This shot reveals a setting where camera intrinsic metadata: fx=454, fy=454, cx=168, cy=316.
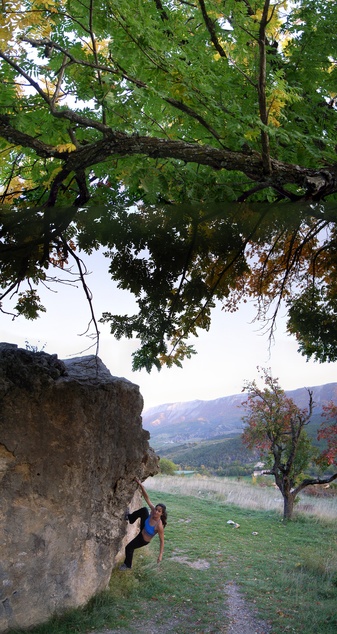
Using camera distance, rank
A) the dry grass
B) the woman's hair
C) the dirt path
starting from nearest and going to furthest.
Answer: the dirt path, the woman's hair, the dry grass

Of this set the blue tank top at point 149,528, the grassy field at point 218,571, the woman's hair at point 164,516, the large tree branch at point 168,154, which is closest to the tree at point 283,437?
the grassy field at point 218,571

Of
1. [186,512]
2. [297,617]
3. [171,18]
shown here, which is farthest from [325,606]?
[171,18]

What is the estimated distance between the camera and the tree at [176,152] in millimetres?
3203

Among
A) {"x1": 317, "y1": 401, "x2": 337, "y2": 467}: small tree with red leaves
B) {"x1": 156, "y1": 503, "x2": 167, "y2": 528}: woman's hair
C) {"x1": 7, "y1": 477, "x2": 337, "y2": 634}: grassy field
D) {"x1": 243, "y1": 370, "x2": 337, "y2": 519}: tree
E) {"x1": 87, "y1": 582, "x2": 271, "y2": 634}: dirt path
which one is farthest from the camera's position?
{"x1": 156, "y1": 503, "x2": 167, "y2": 528}: woman's hair

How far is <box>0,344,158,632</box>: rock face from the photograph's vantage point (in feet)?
8.76

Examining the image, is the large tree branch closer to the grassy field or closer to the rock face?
the rock face

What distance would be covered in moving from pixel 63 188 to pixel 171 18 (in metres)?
2.42

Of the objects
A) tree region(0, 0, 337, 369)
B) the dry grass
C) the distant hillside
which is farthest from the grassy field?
tree region(0, 0, 337, 369)

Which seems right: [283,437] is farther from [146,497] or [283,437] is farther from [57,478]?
[57,478]

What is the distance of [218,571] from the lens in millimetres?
2809

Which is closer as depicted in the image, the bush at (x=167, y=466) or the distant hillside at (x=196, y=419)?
the distant hillside at (x=196, y=419)

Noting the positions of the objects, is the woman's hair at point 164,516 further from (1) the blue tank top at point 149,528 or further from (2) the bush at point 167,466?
(2) the bush at point 167,466

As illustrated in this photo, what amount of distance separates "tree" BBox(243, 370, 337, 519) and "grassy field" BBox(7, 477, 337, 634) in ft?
0.63

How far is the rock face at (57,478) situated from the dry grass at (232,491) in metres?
0.49
